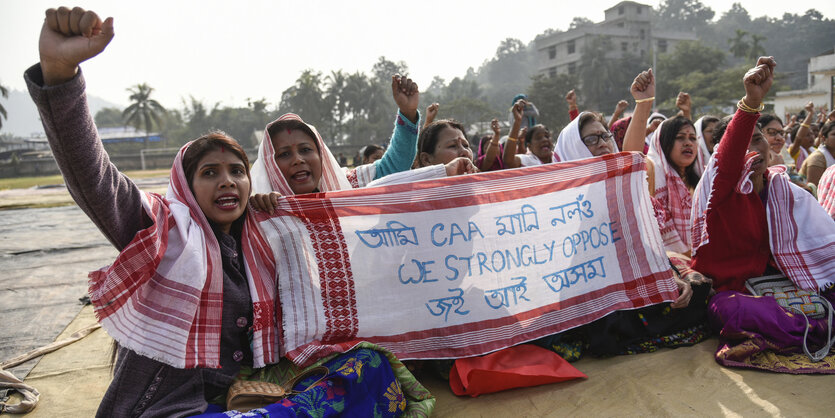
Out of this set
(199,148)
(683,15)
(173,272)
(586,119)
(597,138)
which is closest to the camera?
(173,272)

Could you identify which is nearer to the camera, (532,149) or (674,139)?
(674,139)

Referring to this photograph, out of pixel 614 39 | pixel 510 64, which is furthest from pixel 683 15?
pixel 614 39

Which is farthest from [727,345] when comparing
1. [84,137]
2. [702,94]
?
[702,94]

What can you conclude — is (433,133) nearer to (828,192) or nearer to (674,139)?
(674,139)

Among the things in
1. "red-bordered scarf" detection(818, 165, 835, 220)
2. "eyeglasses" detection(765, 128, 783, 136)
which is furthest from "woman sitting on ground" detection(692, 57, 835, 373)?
"eyeglasses" detection(765, 128, 783, 136)

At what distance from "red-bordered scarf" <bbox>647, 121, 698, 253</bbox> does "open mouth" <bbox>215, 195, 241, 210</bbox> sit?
10.4 feet

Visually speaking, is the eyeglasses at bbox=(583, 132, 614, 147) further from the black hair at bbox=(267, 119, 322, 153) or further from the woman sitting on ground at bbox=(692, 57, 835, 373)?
the black hair at bbox=(267, 119, 322, 153)

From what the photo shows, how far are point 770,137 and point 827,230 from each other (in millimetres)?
1569

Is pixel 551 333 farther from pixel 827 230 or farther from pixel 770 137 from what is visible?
pixel 770 137

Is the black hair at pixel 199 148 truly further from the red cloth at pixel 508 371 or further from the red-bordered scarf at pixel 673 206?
the red-bordered scarf at pixel 673 206

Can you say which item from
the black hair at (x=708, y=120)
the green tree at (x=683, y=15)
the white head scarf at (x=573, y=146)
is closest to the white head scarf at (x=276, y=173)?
the white head scarf at (x=573, y=146)

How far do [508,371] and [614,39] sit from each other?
7021 cm

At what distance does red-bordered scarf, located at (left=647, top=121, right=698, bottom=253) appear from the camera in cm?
398

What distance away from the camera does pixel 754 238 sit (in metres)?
3.18
